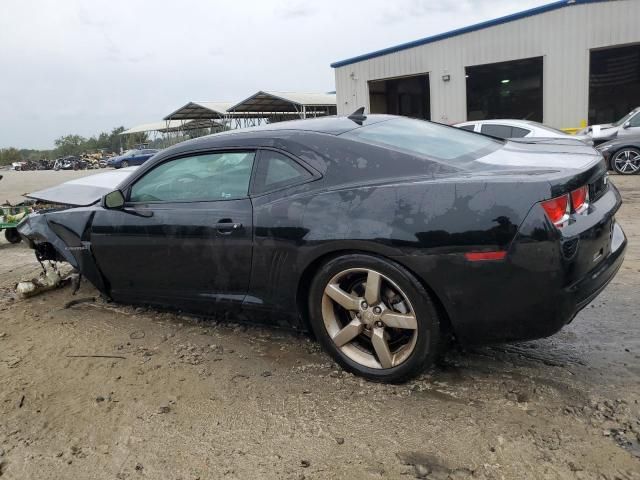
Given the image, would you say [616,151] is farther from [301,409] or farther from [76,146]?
[76,146]

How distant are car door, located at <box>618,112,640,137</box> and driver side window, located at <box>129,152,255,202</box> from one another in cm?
1071

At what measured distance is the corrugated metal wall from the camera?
15.3 metres

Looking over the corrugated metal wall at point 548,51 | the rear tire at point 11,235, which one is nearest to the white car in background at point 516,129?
the rear tire at point 11,235

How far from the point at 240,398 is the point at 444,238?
4.62ft

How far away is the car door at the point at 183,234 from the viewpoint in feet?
10.6

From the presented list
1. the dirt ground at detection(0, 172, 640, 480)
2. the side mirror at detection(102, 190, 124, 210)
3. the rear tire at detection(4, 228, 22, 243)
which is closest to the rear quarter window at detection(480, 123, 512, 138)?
the dirt ground at detection(0, 172, 640, 480)

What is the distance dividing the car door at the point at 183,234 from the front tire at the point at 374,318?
22.6 inches

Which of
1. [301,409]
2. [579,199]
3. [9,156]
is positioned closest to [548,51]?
[579,199]

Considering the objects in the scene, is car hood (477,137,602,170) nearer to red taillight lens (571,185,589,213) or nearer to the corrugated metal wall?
red taillight lens (571,185,589,213)

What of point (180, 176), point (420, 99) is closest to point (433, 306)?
point (180, 176)

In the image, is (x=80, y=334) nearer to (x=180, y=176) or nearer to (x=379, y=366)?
(x=180, y=176)

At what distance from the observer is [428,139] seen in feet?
10.7

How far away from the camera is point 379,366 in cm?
287

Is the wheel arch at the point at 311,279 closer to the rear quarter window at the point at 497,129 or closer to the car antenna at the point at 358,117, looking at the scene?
the car antenna at the point at 358,117
